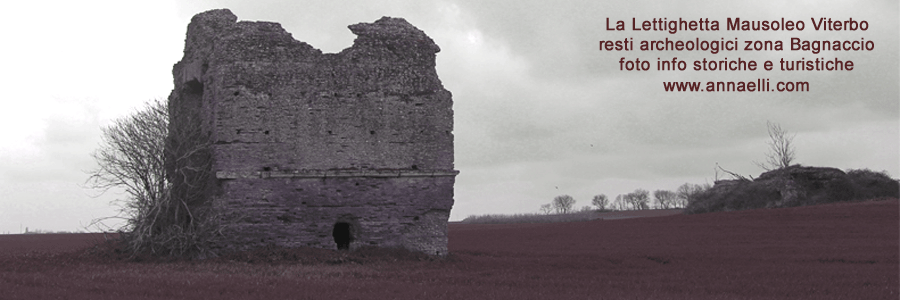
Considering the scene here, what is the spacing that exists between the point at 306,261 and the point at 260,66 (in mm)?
5121

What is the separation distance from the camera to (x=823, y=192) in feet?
144

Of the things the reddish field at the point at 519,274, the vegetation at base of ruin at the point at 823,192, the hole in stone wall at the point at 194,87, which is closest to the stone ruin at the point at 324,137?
the reddish field at the point at 519,274

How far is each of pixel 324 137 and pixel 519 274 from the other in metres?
6.12

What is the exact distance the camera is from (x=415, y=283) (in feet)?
44.8

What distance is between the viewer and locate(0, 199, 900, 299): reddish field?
12.2 metres

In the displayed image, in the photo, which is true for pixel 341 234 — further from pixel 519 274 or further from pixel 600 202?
pixel 600 202

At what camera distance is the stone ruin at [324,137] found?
18141mm

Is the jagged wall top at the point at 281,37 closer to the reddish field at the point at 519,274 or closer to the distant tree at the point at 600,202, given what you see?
the reddish field at the point at 519,274

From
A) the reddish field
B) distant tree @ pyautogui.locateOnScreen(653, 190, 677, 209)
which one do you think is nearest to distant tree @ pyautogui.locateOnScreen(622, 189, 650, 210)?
distant tree @ pyautogui.locateOnScreen(653, 190, 677, 209)

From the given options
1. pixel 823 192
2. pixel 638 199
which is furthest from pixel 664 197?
pixel 823 192

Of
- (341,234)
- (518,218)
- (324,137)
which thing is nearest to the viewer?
(324,137)

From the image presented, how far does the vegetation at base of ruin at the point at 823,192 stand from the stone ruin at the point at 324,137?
3286 cm

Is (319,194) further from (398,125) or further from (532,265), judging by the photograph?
(532,265)

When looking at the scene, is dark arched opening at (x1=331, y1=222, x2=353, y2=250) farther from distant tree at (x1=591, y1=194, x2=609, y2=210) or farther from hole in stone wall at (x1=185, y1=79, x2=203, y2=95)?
distant tree at (x1=591, y1=194, x2=609, y2=210)
